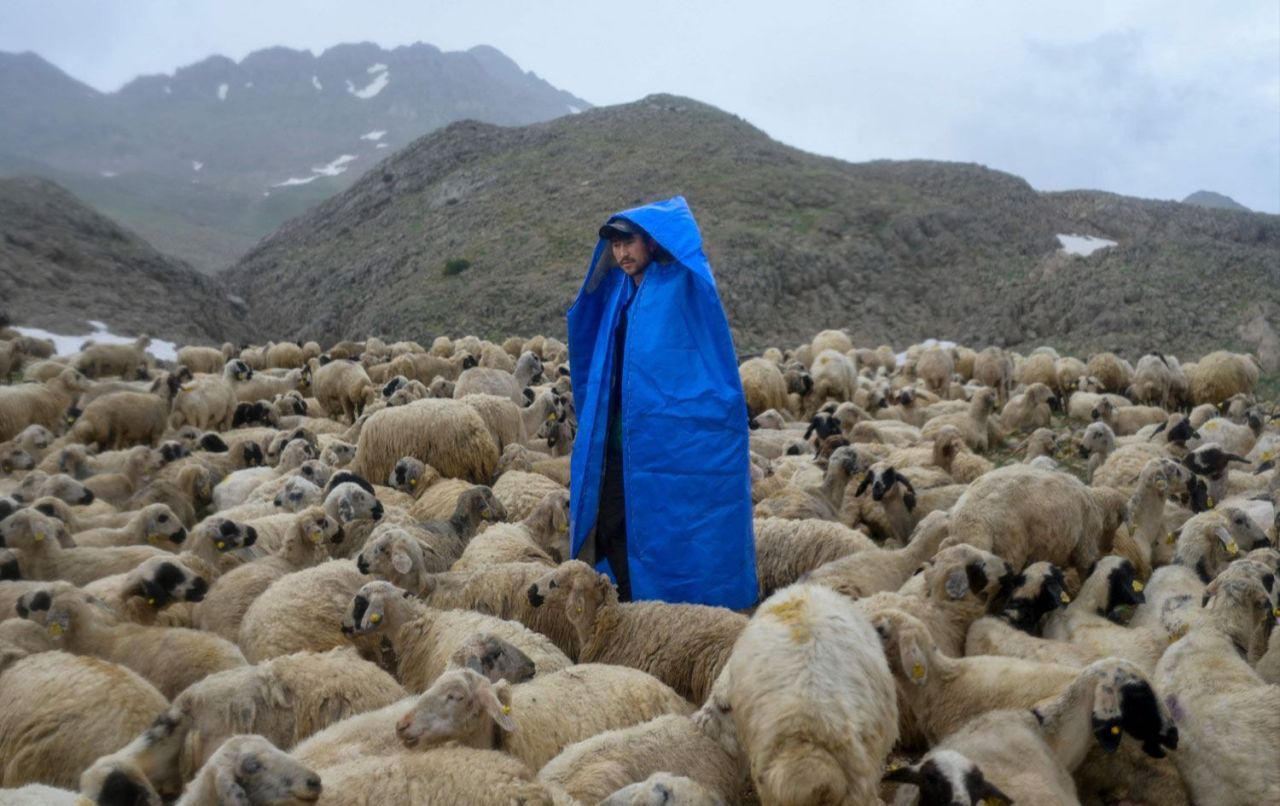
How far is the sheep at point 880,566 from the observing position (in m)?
6.77

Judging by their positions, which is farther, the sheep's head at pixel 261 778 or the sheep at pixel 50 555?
the sheep at pixel 50 555

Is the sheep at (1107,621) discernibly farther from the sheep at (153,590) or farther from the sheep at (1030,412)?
the sheep at (1030,412)

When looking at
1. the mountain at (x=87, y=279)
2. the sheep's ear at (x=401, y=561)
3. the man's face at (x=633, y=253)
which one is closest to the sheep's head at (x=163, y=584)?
the sheep's ear at (x=401, y=561)

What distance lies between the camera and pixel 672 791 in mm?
3627

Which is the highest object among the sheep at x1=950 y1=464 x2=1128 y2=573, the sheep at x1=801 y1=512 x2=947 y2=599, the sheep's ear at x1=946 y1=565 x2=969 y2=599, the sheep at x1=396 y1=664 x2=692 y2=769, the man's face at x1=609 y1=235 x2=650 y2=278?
the man's face at x1=609 y1=235 x2=650 y2=278

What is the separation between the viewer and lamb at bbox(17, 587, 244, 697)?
18.5 ft

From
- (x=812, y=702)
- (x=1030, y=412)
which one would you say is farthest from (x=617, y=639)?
(x=1030, y=412)

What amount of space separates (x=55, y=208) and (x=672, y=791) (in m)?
53.6

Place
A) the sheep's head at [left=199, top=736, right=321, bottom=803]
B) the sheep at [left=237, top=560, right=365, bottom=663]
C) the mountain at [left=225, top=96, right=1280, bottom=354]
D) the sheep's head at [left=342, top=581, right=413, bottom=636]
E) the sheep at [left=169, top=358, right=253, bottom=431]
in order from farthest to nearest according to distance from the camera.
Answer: the mountain at [left=225, top=96, right=1280, bottom=354] < the sheep at [left=169, top=358, right=253, bottom=431] < the sheep at [left=237, top=560, right=365, bottom=663] < the sheep's head at [left=342, top=581, right=413, bottom=636] < the sheep's head at [left=199, top=736, right=321, bottom=803]

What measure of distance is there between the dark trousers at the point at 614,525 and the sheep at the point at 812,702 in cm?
272

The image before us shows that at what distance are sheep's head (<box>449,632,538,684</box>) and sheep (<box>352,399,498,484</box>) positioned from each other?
537 cm

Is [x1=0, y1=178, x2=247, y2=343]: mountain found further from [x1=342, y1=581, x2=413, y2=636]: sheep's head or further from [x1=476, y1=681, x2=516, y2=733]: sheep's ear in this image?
[x1=476, y1=681, x2=516, y2=733]: sheep's ear

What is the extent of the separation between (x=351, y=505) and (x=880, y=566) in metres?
4.54

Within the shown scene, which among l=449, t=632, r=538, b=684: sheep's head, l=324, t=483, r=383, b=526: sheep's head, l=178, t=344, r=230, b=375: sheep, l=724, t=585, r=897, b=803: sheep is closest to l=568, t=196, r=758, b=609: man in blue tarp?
l=449, t=632, r=538, b=684: sheep's head
